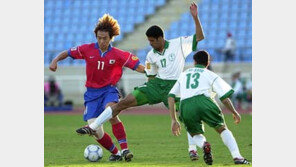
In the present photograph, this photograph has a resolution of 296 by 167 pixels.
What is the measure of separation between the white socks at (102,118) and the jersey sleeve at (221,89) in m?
1.70

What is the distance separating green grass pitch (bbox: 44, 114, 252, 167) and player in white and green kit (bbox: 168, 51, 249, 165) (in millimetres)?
329

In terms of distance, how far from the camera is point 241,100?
27.5 metres

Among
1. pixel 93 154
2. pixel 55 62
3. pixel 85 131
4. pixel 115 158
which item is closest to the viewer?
pixel 85 131

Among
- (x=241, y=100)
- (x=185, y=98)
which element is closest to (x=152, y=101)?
(x=185, y=98)

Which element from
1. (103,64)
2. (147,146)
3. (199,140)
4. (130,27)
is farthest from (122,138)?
(130,27)

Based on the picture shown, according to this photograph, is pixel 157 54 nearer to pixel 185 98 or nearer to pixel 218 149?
pixel 185 98

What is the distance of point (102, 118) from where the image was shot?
394 inches

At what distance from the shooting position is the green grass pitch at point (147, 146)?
978 centimetres

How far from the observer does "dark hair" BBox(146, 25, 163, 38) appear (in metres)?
10.1

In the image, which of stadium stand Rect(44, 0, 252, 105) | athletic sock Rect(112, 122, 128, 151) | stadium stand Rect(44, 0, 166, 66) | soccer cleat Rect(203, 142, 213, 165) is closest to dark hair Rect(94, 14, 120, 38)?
athletic sock Rect(112, 122, 128, 151)

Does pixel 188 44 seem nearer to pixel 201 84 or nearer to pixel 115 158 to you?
pixel 201 84

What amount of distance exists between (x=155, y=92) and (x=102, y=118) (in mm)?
953

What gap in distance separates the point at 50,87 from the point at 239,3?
10.2 metres
